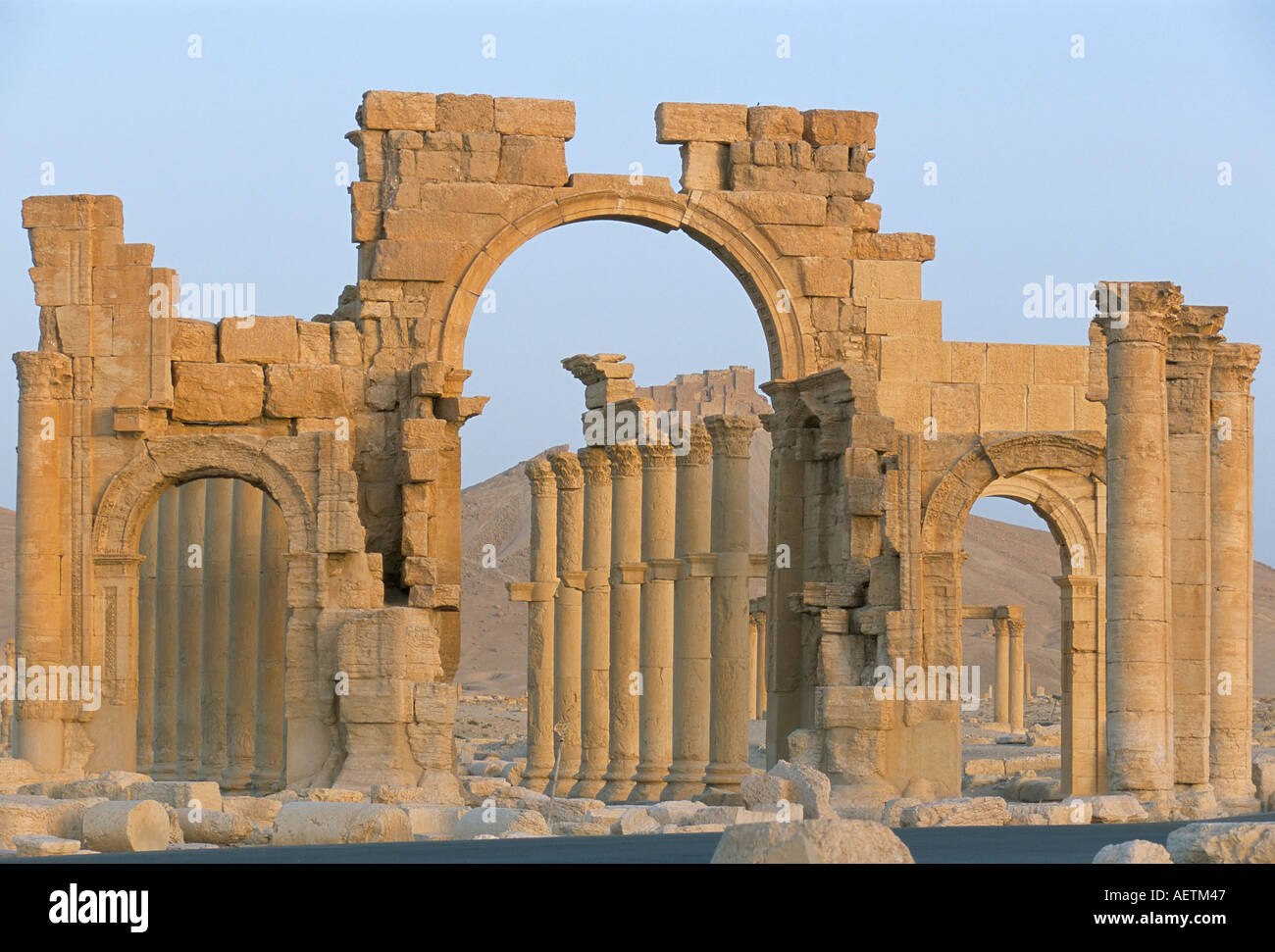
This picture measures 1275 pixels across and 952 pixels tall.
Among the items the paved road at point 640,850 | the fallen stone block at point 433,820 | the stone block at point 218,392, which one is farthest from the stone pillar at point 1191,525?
the stone block at point 218,392

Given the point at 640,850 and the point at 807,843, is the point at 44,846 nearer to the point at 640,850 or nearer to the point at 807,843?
the point at 640,850

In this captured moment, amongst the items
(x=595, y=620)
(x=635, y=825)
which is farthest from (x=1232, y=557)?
(x=595, y=620)

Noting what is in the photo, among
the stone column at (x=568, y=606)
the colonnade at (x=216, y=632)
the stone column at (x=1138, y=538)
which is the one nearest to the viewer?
the stone column at (x=1138, y=538)

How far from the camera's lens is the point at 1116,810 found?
65.2ft

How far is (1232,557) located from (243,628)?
1222cm

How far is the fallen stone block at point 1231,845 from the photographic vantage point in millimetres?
13312

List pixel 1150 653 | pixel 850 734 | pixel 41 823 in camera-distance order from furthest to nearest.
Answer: pixel 850 734
pixel 1150 653
pixel 41 823

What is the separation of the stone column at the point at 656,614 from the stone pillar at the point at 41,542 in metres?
8.73

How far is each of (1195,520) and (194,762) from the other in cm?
1383

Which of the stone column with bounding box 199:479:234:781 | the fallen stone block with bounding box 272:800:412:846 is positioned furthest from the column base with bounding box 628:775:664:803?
the fallen stone block with bounding box 272:800:412:846

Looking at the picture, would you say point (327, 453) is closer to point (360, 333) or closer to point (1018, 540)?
point (360, 333)

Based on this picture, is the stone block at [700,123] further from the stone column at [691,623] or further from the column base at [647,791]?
the column base at [647,791]
